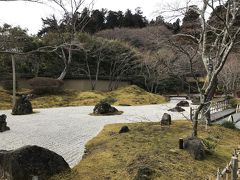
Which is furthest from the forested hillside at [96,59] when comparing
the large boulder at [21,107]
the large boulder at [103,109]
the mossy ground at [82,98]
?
the large boulder at [103,109]

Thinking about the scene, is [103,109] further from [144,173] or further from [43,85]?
[144,173]

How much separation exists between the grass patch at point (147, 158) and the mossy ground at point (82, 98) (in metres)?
13.8

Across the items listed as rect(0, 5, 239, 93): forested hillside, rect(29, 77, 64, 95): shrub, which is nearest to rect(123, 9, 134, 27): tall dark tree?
rect(0, 5, 239, 93): forested hillside

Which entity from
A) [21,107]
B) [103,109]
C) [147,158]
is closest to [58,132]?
[147,158]

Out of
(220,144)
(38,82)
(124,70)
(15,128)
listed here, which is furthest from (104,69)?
(220,144)

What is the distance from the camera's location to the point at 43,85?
26.0m

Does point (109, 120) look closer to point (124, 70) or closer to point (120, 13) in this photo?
point (124, 70)

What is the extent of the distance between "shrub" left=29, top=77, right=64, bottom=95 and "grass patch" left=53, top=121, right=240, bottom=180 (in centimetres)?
1617

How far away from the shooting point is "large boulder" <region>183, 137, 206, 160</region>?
778 cm

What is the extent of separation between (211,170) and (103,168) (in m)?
2.41

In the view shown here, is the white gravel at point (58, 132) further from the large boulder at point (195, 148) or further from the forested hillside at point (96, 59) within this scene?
the forested hillside at point (96, 59)

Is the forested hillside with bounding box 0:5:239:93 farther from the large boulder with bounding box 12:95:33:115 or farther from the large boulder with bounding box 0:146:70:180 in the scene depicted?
the large boulder with bounding box 0:146:70:180

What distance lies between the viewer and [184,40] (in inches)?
671

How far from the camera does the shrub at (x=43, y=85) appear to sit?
25.8 m
